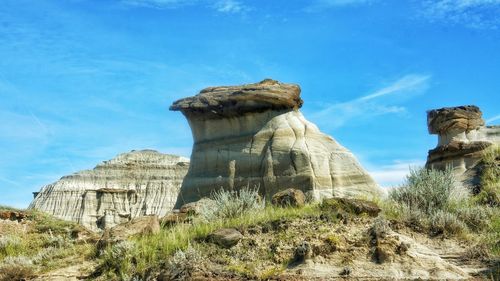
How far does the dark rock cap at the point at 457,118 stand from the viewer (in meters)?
33.8

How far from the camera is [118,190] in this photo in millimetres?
84688

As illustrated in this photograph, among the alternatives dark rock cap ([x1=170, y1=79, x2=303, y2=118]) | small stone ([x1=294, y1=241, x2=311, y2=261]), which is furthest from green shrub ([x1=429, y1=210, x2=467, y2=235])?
dark rock cap ([x1=170, y1=79, x2=303, y2=118])

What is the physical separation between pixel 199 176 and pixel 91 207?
186ft

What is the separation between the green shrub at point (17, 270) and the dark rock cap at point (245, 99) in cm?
1465

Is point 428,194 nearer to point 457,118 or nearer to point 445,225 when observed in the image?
point 445,225

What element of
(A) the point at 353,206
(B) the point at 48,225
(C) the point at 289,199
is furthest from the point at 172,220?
(B) the point at 48,225

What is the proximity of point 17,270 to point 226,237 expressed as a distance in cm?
431

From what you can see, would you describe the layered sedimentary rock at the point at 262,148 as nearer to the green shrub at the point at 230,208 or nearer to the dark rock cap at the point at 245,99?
the dark rock cap at the point at 245,99

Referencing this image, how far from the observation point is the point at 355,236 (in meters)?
12.3

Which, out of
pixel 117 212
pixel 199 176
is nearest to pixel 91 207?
pixel 117 212

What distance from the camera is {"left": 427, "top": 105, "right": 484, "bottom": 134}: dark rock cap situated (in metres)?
33.8

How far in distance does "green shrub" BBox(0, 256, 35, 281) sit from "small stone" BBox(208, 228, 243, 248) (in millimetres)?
3803

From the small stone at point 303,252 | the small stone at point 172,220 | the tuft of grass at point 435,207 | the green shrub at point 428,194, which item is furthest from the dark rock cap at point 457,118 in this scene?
the small stone at point 303,252

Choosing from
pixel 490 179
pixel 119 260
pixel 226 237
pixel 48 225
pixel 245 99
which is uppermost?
pixel 245 99
